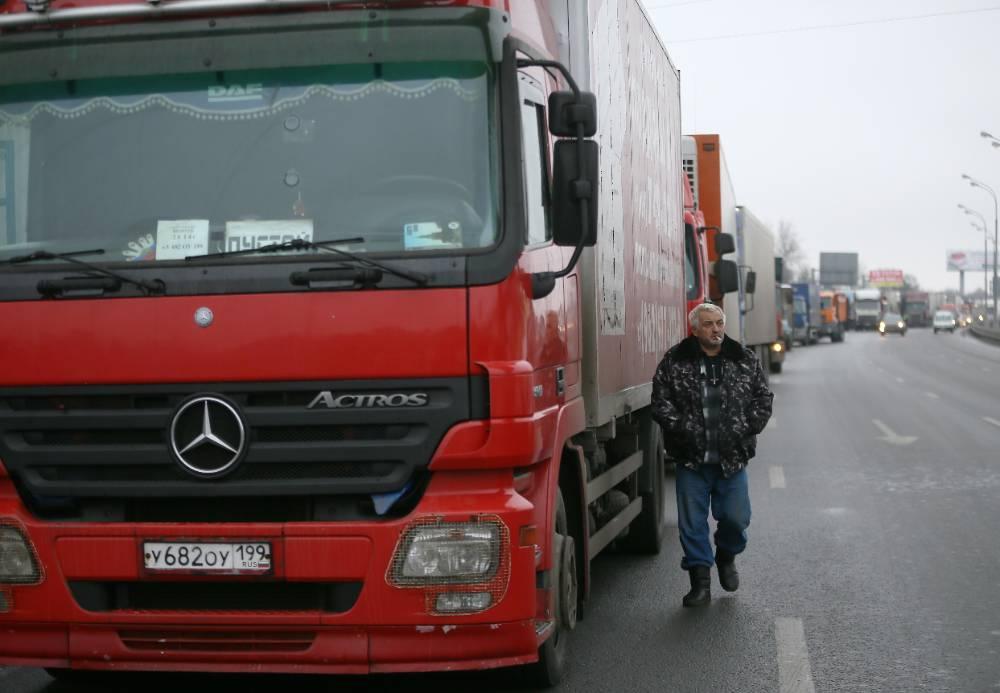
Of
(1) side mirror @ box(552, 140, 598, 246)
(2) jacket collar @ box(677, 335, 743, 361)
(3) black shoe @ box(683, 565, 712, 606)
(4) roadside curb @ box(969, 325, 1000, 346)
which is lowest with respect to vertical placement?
(4) roadside curb @ box(969, 325, 1000, 346)

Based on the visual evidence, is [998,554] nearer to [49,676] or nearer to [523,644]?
[523,644]

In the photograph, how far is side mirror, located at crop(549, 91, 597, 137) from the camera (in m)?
5.41

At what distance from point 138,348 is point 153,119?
0.88 metres

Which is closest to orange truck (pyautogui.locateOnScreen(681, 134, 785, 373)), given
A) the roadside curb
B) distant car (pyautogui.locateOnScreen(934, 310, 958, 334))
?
the roadside curb

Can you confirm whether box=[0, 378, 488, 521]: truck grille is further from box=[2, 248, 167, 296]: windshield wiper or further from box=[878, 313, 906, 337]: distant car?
box=[878, 313, 906, 337]: distant car

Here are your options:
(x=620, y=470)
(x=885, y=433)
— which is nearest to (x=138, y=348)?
(x=620, y=470)

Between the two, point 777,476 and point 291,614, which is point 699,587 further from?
point 777,476

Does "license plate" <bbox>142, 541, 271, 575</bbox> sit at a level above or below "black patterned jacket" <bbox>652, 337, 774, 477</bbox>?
below

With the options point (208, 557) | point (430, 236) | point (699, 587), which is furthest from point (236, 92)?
point (699, 587)

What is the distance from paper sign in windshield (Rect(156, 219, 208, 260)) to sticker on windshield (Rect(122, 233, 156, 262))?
0.02 m

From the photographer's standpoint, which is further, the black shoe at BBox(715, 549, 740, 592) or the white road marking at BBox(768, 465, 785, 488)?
the white road marking at BBox(768, 465, 785, 488)

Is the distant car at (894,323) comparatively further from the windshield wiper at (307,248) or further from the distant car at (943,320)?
the windshield wiper at (307,248)

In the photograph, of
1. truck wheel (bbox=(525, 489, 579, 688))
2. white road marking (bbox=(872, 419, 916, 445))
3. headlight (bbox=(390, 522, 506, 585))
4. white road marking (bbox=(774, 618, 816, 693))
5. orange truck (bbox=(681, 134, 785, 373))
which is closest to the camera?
headlight (bbox=(390, 522, 506, 585))

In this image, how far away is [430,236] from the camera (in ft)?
17.4
